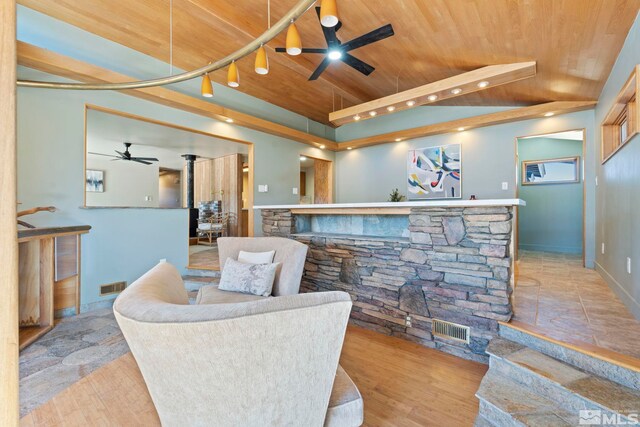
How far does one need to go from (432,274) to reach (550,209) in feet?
15.7

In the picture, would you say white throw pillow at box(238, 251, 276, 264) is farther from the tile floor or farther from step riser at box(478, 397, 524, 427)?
the tile floor

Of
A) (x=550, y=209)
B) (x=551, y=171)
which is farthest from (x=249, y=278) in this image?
(x=551, y=171)

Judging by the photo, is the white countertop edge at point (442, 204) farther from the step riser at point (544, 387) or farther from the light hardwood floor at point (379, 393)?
the light hardwood floor at point (379, 393)

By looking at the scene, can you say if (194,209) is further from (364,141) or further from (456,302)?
(456,302)

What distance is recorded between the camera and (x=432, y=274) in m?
2.38

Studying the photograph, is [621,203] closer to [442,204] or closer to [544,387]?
[442,204]

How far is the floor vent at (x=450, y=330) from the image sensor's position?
2.22m

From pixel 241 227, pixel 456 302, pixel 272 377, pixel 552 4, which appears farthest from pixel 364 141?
pixel 272 377

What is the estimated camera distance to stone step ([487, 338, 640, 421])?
4.40 feet

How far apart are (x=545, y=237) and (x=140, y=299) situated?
6955 millimetres

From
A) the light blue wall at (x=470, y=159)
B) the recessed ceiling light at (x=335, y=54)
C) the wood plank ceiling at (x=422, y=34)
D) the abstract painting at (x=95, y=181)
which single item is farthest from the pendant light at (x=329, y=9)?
the abstract painting at (x=95, y=181)

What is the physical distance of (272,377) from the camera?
87 cm

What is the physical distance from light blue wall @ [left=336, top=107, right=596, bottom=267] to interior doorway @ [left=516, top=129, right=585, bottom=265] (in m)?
1.32

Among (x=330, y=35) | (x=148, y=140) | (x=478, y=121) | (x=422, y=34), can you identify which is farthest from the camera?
Result: (x=148, y=140)
